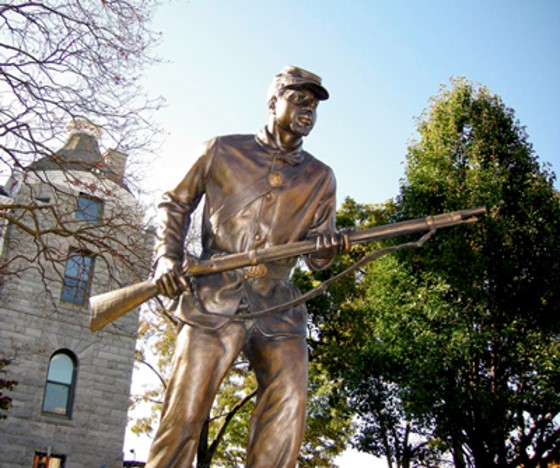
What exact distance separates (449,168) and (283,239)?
685 inches

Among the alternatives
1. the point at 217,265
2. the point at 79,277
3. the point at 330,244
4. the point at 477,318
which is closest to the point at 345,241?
the point at 330,244

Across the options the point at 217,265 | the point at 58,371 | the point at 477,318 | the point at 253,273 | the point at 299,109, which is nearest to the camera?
the point at 217,265

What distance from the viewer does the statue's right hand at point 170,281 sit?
4266 mm

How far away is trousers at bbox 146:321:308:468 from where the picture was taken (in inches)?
160

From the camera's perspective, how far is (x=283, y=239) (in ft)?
15.2

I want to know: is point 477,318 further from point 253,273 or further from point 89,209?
point 253,273

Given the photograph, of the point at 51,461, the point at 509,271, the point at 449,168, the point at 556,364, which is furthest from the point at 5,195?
the point at 556,364

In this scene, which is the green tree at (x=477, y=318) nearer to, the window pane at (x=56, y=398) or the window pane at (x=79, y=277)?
the window pane at (x=79, y=277)

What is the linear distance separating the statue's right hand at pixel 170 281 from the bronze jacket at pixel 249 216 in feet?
0.43

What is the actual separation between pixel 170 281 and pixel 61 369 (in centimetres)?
2161

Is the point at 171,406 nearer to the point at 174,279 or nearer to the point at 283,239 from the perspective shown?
the point at 174,279

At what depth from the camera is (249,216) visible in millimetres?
4609

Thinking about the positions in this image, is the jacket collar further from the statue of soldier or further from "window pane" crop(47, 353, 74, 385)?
"window pane" crop(47, 353, 74, 385)

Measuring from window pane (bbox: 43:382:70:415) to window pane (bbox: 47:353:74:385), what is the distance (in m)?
0.20
